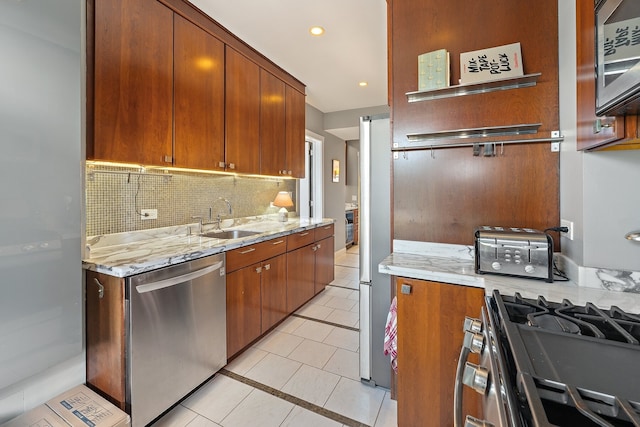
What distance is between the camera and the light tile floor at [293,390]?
1572mm

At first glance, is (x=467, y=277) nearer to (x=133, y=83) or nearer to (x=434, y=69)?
(x=434, y=69)

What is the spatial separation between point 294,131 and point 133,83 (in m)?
2.07

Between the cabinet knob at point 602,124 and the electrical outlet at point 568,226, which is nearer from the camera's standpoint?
the cabinet knob at point 602,124

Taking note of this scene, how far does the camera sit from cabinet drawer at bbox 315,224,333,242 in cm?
340

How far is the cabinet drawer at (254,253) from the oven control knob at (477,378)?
65.2 inches

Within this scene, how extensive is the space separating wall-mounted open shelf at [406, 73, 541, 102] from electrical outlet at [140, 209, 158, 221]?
6.94 feet

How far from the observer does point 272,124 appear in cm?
317

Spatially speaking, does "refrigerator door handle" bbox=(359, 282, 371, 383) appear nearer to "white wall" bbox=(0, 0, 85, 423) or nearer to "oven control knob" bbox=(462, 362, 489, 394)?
"oven control knob" bbox=(462, 362, 489, 394)

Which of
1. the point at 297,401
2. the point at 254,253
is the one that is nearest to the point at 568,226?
the point at 297,401

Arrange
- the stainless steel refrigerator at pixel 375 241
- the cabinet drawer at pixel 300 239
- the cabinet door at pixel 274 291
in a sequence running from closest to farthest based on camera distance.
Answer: the stainless steel refrigerator at pixel 375 241 → the cabinet door at pixel 274 291 → the cabinet drawer at pixel 300 239

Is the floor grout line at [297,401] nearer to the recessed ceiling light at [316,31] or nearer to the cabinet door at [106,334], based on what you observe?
the cabinet door at [106,334]

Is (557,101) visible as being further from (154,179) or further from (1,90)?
(154,179)

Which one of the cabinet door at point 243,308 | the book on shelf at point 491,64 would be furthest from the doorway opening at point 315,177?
the book on shelf at point 491,64

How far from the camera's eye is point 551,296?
1.05 metres
